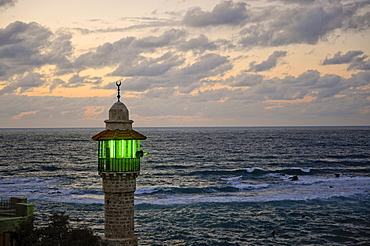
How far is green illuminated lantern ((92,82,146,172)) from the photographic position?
65.0 ft

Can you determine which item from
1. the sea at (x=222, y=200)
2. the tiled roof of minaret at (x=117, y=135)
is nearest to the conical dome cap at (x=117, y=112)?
the tiled roof of minaret at (x=117, y=135)

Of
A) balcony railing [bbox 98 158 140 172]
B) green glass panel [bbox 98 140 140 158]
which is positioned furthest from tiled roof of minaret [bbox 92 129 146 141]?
balcony railing [bbox 98 158 140 172]

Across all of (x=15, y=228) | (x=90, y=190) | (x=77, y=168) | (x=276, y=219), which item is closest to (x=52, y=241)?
(x=15, y=228)

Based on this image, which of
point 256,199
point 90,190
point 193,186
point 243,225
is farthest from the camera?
point 193,186

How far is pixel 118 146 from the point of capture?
1989 cm

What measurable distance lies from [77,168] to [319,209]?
52.1 meters

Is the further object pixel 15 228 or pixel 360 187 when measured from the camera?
pixel 360 187

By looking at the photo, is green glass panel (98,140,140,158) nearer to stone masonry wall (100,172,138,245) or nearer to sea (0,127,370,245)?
stone masonry wall (100,172,138,245)

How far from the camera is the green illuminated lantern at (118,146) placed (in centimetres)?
1980

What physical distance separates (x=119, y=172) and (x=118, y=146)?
1.19 metres

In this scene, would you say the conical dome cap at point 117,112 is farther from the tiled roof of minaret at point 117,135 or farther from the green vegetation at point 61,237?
the green vegetation at point 61,237

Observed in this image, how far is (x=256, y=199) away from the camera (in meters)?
48.3

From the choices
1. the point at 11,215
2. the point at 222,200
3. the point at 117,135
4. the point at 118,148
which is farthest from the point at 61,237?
the point at 222,200

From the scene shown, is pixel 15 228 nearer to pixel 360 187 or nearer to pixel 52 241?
pixel 52 241
